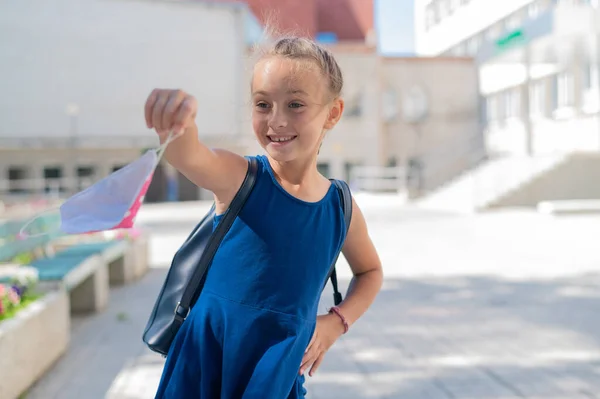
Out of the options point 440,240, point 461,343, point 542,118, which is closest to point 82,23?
point 542,118

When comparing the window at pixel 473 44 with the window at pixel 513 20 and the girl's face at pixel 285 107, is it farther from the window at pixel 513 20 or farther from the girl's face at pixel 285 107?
the girl's face at pixel 285 107

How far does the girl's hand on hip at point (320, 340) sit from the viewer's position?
1818mm

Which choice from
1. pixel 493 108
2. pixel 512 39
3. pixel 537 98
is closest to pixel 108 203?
pixel 512 39

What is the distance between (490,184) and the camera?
75.4 feet

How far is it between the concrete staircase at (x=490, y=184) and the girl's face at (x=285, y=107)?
1959 cm

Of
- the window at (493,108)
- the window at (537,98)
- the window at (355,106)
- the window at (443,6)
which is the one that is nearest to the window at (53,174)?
the window at (355,106)

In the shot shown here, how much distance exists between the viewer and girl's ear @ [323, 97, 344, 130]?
6.10ft

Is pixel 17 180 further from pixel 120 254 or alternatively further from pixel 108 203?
pixel 108 203

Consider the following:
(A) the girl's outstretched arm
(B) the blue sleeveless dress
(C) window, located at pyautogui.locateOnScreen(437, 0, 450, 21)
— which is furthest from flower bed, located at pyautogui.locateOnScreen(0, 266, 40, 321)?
(C) window, located at pyautogui.locateOnScreen(437, 0, 450, 21)

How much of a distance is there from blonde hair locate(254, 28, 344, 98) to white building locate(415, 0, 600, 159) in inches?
702

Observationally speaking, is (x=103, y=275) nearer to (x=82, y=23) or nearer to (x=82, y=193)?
(x=82, y=193)

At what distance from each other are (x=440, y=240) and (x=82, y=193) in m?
12.1

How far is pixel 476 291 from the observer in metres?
7.65

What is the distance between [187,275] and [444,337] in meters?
4.13
